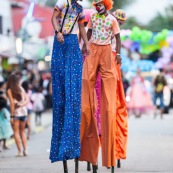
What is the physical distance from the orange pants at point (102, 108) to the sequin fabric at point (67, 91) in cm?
41

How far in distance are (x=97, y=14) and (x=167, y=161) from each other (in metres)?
3.01

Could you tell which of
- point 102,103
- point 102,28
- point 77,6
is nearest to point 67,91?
point 102,103

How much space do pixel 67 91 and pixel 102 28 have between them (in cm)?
123

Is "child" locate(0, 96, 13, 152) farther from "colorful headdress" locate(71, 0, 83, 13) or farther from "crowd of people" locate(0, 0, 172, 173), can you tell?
"colorful headdress" locate(71, 0, 83, 13)

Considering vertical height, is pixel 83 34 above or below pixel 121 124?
above

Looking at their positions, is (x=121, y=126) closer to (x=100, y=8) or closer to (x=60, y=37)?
(x=100, y=8)

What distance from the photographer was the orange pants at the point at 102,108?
10.7m

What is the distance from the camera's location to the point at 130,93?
108 feet

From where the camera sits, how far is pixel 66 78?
400 inches

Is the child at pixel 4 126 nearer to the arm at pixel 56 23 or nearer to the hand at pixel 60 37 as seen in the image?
the arm at pixel 56 23

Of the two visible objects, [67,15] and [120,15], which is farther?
[120,15]

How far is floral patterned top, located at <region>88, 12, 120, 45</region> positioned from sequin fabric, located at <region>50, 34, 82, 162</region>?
71 cm

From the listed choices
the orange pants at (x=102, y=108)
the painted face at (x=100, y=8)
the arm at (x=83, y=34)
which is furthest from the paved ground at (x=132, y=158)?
the painted face at (x=100, y=8)

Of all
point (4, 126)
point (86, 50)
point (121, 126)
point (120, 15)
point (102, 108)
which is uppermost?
point (120, 15)
